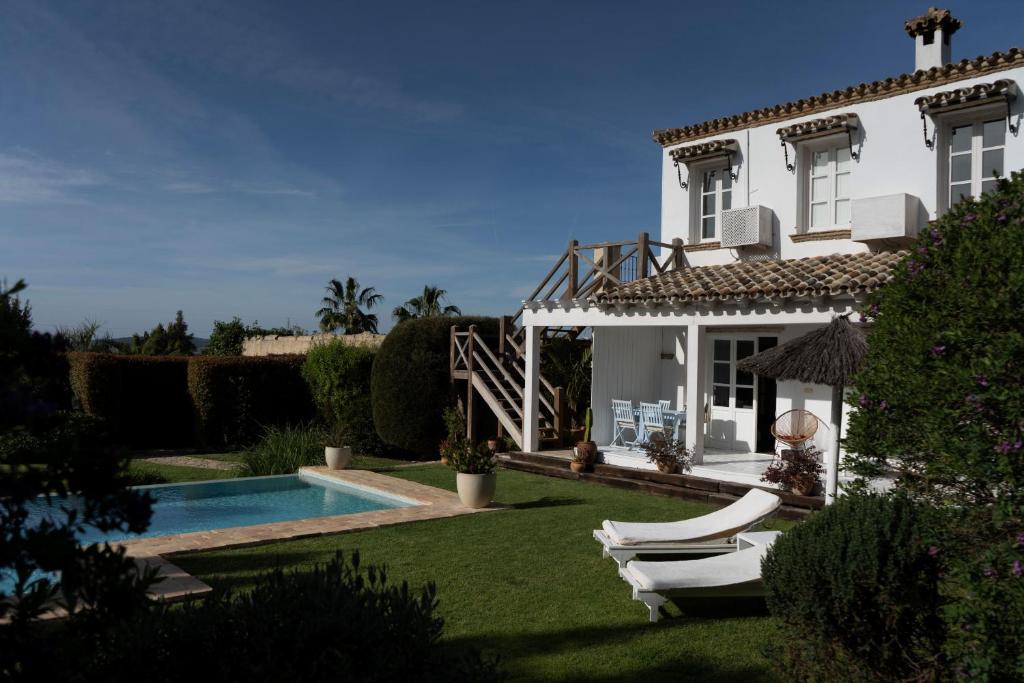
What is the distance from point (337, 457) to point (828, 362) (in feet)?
33.6

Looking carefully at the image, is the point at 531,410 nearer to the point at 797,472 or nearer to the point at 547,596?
the point at 797,472

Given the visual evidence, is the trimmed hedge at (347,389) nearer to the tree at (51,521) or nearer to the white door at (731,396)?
the white door at (731,396)

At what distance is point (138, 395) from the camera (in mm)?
19688

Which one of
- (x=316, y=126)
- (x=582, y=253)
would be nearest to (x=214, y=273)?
(x=316, y=126)

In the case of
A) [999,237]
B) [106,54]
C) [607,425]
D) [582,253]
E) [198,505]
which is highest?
[106,54]

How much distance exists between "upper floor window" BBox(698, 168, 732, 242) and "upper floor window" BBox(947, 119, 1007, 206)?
4.25 metres

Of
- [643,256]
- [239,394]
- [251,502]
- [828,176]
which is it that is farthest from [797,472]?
[239,394]

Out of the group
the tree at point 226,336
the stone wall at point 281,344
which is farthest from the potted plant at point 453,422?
the tree at point 226,336

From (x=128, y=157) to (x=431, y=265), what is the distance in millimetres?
11529

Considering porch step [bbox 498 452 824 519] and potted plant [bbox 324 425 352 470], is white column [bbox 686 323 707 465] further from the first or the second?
potted plant [bbox 324 425 352 470]

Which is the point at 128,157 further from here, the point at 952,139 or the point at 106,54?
the point at 952,139

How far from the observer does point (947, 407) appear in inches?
158

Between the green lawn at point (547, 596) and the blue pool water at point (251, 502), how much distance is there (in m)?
2.94

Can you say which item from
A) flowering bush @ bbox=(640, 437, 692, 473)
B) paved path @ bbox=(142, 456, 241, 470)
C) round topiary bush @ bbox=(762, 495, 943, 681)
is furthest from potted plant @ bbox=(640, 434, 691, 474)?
paved path @ bbox=(142, 456, 241, 470)
